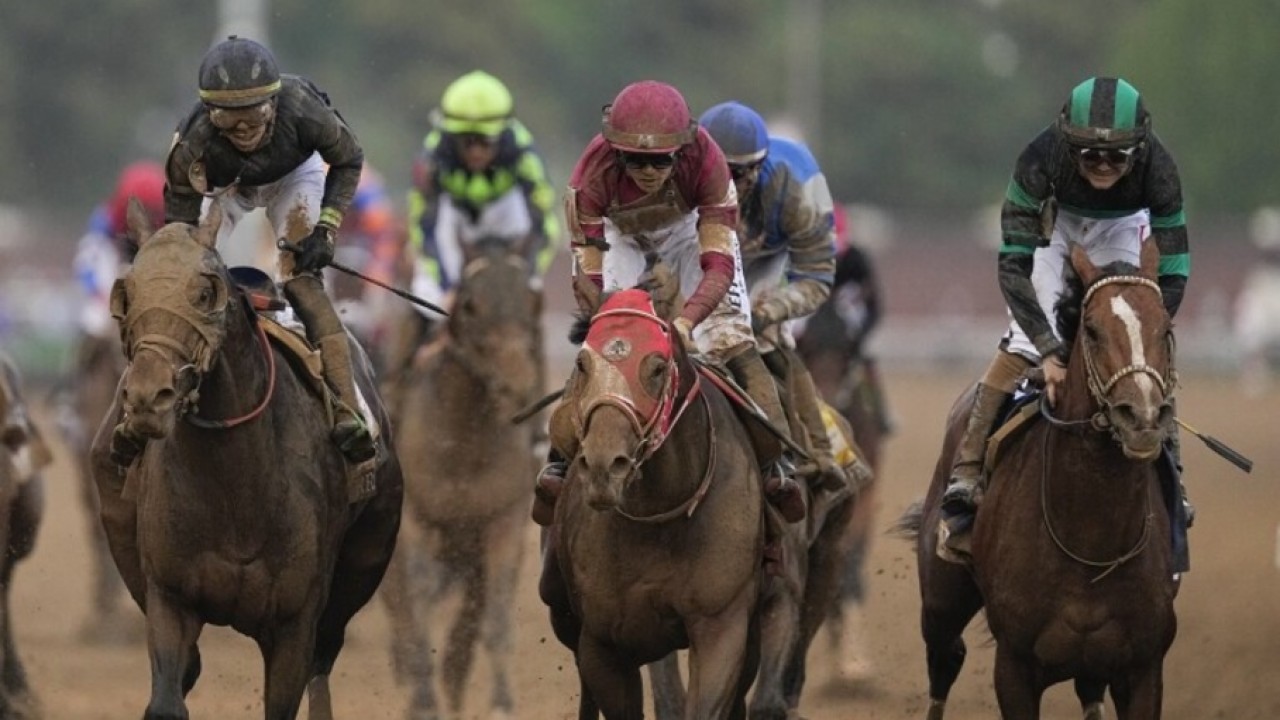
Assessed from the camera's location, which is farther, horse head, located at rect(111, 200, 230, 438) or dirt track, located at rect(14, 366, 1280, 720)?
dirt track, located at rect(14, 366, 1280, 720)

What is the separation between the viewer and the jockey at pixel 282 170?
9000mm

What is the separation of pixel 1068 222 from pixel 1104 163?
0.55 m

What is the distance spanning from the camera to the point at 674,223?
30.9 feet

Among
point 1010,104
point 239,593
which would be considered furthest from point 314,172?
point 1010,104

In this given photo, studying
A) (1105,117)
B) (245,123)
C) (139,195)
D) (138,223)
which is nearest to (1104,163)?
(1105,117)

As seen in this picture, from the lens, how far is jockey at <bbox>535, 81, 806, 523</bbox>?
344 inches

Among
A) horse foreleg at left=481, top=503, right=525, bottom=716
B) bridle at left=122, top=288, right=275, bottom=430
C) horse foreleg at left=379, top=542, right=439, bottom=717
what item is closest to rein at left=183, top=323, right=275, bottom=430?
bridle at left=122, top=288, right=275, bottom=430

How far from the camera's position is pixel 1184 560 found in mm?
9031

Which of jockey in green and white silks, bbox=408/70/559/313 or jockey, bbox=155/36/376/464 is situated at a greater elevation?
jockey in green and white silks, bbox=408/70/559/313

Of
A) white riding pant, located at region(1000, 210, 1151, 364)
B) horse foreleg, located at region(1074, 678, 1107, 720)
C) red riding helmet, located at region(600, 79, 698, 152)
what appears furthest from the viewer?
horse foreleg, located at region(1074, 678, 1107, 720)

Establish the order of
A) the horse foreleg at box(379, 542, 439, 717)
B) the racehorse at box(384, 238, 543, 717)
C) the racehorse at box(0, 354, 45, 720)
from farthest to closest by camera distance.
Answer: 1. the racehorse at box(384, 238, 543, 717)
2. the horse foreleg at box(379, 542, 439, 717)
3. the racehorse at box(0, 354, 45, 720)

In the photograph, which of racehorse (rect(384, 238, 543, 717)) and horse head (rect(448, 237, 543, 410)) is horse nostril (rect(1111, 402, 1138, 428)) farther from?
horse head (rect(448, 237, 543, 410))

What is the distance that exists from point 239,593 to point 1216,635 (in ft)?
22.8

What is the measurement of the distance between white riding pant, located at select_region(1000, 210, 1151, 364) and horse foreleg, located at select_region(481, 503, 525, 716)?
3.63 m
